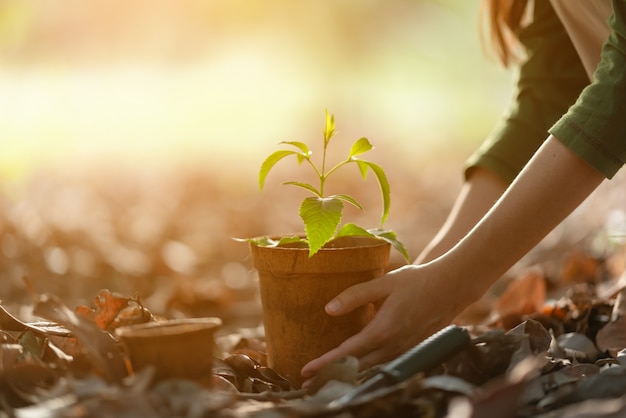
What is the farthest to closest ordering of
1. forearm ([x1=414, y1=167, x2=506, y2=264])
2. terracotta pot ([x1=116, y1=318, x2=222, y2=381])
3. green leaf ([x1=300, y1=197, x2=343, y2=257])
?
1. forearm ([x1=414, y1=167, x2=506, y2=264])
2. green leaf ([x1=300, y1=197, x2=343, y2=257])
3. terracotta pot ([x1=116, y1=318, x2=222, y2=381])

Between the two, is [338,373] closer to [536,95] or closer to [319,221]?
[319,221]

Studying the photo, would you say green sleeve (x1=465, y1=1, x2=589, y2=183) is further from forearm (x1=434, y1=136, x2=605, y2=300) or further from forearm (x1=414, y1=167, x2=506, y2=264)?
forearm (x1=434, y1=136, x2=605, y2=300)

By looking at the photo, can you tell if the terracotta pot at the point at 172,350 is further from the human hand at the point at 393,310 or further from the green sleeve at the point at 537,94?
the green sleeve at the point at 537,94

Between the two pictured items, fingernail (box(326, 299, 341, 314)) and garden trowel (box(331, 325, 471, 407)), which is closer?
garden trowel (box(331, 325, 471, 407))

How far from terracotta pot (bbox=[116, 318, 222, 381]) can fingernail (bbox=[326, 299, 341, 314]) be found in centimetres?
32

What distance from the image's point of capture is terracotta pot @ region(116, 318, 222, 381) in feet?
4.43

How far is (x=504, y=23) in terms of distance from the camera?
2.58 m

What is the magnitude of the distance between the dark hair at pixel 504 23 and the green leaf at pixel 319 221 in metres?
A: 1.24

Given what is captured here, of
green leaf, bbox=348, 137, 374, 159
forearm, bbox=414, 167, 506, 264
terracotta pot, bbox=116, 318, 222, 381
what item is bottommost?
terracotta pot, bbox=116, 318, 222, 381

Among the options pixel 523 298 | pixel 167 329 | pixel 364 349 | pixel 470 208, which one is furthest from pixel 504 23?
pixel 167 329

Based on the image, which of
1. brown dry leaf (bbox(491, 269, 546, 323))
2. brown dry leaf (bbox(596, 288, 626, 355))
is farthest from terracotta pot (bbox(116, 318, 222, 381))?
brown dry leaf (bbox(491, 269, 546, 323))

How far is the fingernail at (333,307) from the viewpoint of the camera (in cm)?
163

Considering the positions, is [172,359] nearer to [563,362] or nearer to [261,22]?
[563,362]

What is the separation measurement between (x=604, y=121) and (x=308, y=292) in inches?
29.1
